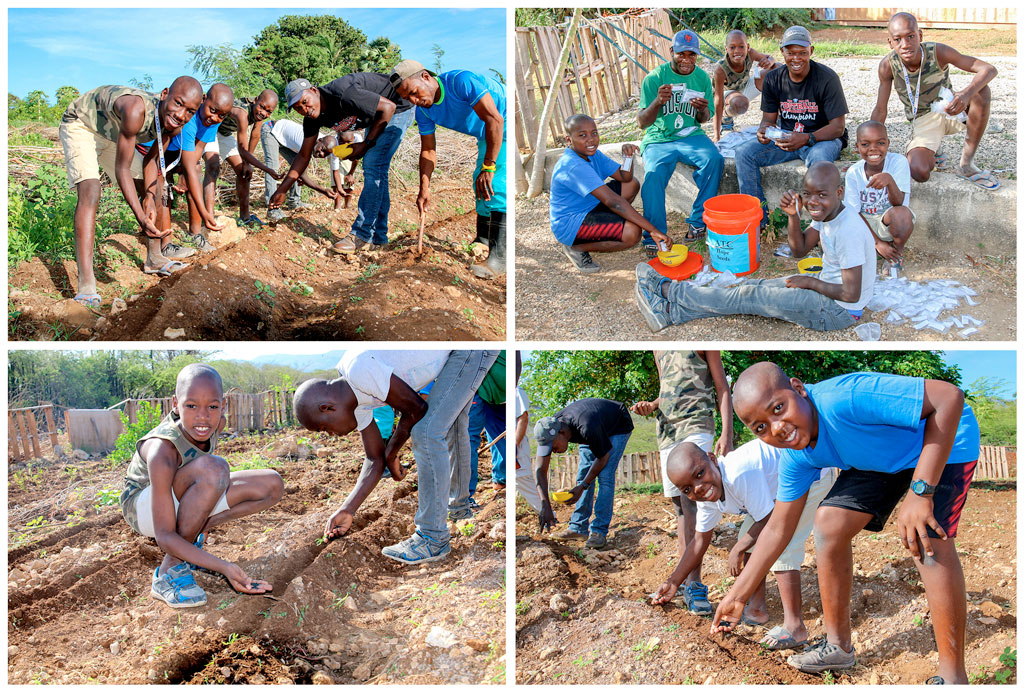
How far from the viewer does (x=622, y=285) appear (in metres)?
4.37

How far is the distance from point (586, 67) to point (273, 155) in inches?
102

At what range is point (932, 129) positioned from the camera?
14.3ft

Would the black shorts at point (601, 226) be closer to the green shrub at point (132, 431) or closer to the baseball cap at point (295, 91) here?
the baseball cap at point (295, 91)

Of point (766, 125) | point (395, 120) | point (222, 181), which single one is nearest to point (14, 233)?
point (222, 181)

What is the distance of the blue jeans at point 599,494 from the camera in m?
4.21

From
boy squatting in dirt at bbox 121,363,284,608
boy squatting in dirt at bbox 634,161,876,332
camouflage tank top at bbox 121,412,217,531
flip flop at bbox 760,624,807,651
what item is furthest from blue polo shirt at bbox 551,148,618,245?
flip flop at bbox 760,624,807,651

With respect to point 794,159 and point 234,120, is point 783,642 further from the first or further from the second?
point 234,120

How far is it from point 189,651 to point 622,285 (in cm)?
275

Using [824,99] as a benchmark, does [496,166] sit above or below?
below

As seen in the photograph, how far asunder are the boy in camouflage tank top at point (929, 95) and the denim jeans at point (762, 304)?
114cm

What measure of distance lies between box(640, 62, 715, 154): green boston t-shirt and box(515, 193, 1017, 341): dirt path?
78 cm

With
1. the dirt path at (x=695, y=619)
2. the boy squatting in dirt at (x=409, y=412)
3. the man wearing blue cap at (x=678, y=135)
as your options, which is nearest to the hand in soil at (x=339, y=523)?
the boy squatting in dirt at (x=409, y=412)

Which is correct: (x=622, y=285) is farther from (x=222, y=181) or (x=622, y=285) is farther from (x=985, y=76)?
(x=222, y=181)

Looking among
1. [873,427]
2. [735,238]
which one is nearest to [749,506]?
[873,427]
